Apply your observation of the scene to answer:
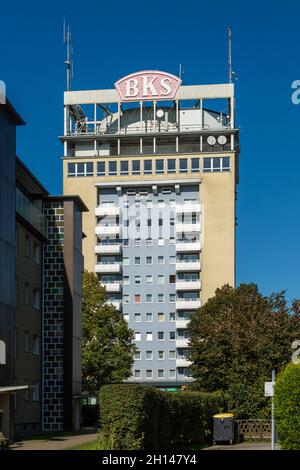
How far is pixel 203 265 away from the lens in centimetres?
11894

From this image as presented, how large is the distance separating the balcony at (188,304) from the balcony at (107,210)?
13546mm

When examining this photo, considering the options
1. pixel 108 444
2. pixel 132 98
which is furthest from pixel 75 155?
pixel 108 444

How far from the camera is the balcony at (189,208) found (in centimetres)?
11850

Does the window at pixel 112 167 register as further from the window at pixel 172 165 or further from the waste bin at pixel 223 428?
the waste bin at pixel 223 428

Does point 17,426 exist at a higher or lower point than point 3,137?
lower

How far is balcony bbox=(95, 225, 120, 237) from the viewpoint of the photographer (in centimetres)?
12069

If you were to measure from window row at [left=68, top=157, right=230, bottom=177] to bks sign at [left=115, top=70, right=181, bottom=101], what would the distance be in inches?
314

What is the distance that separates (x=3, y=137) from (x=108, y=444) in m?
18.1

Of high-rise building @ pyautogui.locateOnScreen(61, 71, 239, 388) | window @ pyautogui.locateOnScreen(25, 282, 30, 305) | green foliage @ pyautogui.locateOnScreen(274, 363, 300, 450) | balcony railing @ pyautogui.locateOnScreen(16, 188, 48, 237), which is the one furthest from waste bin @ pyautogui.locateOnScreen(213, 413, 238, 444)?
high-rise building @ pyautogui.locateOnScreen(61, 71, 239, 388)

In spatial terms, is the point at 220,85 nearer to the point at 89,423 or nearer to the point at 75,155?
the point at 75,155

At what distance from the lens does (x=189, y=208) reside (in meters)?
119

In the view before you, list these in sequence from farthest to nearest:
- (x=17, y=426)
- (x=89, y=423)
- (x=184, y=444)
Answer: (x=89, y=423), (x=17, y=426), (x=184, y=444)

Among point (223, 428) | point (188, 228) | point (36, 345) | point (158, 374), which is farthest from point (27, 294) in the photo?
point (158, 374)

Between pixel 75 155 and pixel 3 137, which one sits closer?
pixel 3 137
